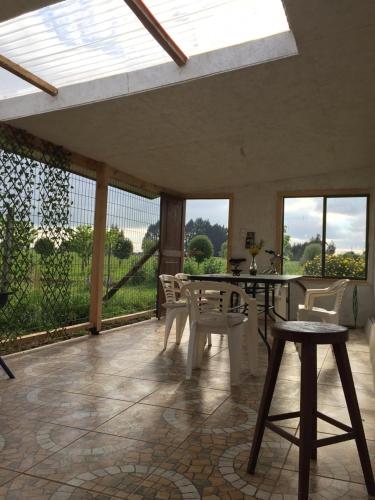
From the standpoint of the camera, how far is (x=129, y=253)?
6.21 metres

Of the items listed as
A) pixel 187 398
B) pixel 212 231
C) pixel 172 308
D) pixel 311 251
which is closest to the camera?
pixel 187 398

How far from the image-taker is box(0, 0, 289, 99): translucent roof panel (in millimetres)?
2795

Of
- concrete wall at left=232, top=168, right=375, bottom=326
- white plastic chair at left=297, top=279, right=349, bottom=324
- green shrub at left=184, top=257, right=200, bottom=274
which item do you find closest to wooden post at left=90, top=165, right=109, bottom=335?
white plastic chair at left=297, top=279, right=349, bottom=324

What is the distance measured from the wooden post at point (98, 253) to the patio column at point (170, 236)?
1658mm

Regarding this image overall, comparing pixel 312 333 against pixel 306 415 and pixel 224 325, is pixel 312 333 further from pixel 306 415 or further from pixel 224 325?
pixel 224 325

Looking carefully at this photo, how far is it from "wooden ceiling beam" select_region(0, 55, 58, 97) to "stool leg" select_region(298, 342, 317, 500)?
3018 mm

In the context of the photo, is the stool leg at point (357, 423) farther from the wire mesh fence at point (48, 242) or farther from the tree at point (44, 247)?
the tree at point (44, 247)

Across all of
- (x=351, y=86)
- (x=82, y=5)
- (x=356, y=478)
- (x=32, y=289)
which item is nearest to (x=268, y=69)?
(x=351, y=86)

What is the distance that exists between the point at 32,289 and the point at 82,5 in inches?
108

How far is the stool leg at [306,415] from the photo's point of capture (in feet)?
5.17

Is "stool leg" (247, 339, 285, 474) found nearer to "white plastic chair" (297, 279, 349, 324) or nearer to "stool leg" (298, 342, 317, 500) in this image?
"stool leg" (298, 342, 317, 500)

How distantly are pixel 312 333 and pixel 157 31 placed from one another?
92.3 inches

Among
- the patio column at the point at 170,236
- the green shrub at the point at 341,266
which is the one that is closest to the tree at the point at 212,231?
the patio column at the point at 170,236

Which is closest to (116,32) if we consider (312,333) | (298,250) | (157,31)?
(157,31)
